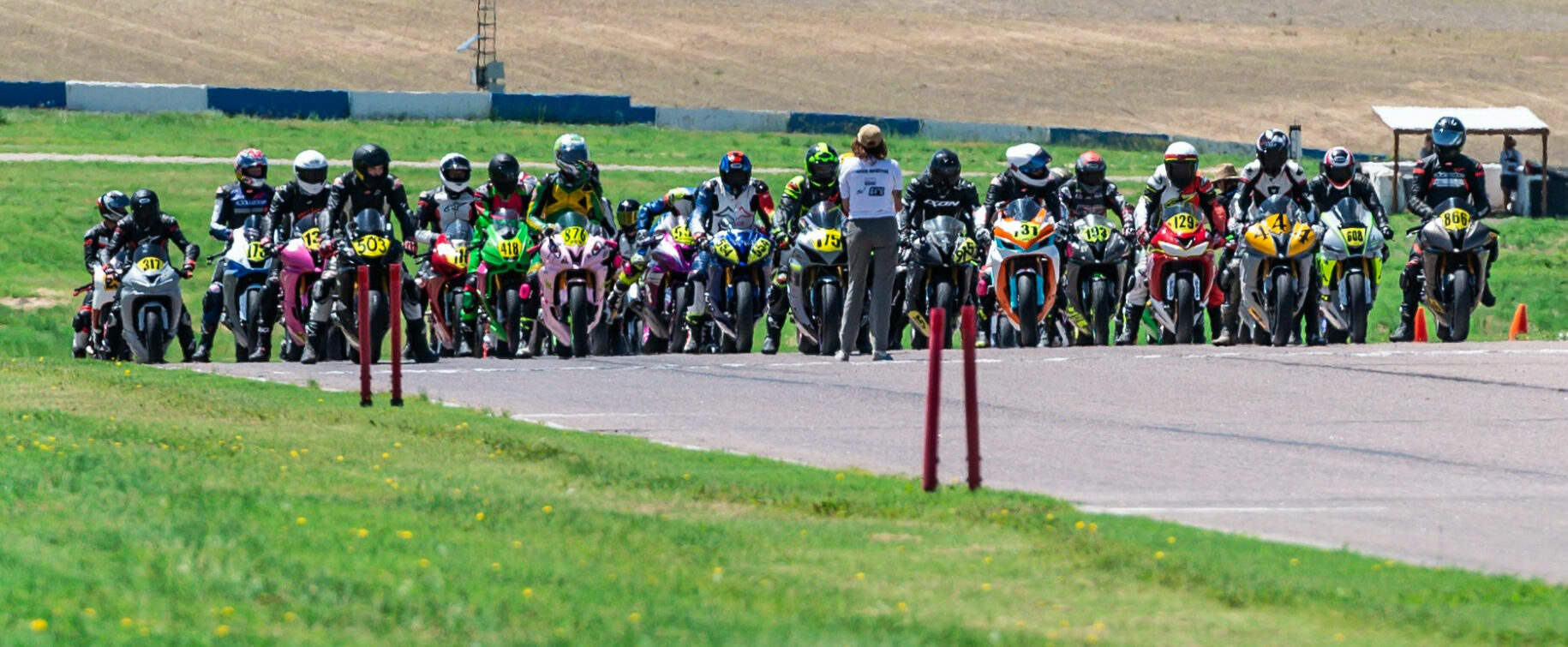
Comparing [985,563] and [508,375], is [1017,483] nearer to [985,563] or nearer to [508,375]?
[985,563]

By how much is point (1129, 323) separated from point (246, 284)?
7353 millimetres

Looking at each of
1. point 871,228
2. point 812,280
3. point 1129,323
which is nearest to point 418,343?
point 812,280

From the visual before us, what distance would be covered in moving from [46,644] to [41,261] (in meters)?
28.6

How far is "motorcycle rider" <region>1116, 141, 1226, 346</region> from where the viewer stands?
21.8 m

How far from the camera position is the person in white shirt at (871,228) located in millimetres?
18875

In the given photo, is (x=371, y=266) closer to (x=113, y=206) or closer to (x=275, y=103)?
(x=113, y=206)

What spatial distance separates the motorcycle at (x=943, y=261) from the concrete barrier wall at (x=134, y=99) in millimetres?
40220

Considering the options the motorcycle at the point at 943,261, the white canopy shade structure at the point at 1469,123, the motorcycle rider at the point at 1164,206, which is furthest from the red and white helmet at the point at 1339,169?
the white canopy shade structure at the point at 1469,123

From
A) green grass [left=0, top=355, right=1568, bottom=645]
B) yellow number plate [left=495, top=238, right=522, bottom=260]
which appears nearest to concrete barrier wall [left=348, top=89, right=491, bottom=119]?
yellow number plate [left=495, top=238, right=522, bottom=260]

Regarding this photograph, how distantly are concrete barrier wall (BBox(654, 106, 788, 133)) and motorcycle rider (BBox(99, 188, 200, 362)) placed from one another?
40.1 meters

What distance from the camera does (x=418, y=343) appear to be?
2000 centimetres

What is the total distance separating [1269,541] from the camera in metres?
9.50

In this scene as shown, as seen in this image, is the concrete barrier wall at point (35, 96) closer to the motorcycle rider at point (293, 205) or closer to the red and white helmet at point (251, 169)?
the red and white helmet at point (251, 169)

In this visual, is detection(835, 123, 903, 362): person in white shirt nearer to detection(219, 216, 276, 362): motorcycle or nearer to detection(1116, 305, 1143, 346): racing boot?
detection(1116, 305, 1143, 346): racing boot
